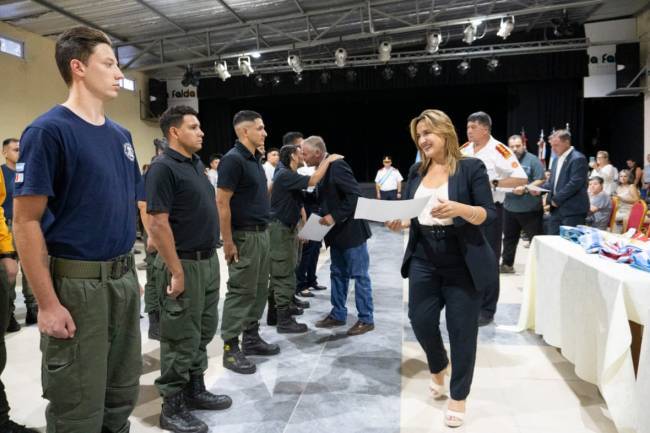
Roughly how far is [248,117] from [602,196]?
4.89 metres

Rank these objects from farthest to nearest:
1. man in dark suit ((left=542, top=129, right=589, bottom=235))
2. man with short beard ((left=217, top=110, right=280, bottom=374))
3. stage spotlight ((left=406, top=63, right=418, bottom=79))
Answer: stage spotlight ((left=406, top=63, right=418, bottom=79)) < man in dark suit ((left=542, top=129, right=589, bottom=235)) < man with short beard ((left=217, top=110, right=280, bottom=374))

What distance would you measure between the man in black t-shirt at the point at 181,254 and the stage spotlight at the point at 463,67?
927cm

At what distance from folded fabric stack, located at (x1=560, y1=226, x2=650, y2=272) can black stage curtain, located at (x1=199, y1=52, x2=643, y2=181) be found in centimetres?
876

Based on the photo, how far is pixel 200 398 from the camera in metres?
2.40

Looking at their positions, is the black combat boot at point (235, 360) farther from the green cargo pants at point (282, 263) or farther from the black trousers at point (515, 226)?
the black trousers at point (515, 226)

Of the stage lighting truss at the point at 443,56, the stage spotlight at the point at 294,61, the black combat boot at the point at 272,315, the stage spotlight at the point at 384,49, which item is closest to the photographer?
the black combat boot at the point at 272,315

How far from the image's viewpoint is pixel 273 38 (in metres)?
10.1

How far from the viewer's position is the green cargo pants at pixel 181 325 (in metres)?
2.20

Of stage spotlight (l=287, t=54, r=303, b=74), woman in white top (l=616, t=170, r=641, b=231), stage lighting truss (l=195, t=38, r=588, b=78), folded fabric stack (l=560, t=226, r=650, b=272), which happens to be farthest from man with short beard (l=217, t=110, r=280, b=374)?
stage lighting truss (l=195, t=38, r=588, b=78)

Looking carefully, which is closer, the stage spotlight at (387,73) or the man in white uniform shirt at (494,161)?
the man in white uniform shirt at (494,161)

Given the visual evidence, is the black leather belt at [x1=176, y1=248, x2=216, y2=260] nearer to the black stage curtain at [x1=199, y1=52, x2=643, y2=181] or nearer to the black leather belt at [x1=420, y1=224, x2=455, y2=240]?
the black leather belt at [x1=420, y1=224, x2=455, y2=240]

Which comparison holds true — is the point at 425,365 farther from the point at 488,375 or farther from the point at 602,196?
the point at 602,196

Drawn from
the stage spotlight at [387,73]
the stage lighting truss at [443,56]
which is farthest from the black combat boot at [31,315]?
the stage spotlight at [387,73]

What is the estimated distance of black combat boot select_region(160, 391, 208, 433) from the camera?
2.16 meters
